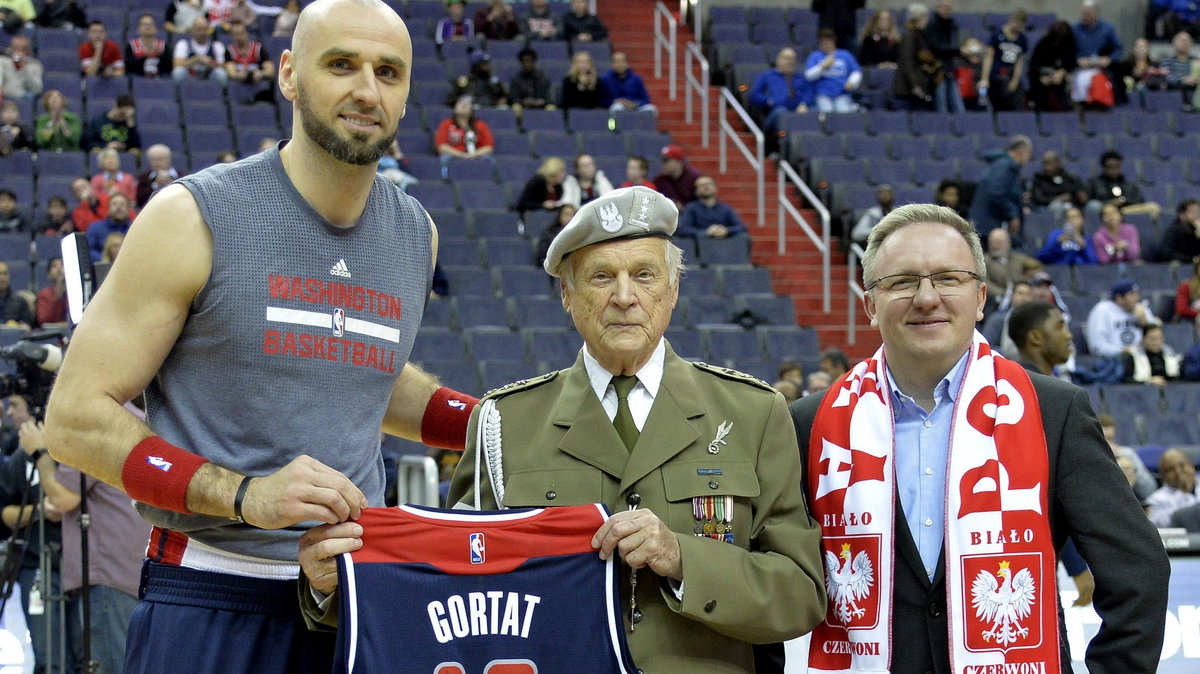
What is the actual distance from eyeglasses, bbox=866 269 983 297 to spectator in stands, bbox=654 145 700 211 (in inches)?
392

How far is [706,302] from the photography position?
11.8 m

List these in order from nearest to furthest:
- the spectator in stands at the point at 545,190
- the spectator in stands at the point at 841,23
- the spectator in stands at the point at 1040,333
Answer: the spectator in stands at the point at 1040,333 → the spectator in stands at the point at 545,190 → the spectator in stands at the point at 841,23

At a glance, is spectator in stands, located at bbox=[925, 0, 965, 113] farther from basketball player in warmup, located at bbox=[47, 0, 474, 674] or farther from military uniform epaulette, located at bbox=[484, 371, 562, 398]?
basketball player in warmup, located at bbox=[47, 0, 474, 674]

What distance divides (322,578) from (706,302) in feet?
30.6

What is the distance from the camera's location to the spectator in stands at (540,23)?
15.8 m

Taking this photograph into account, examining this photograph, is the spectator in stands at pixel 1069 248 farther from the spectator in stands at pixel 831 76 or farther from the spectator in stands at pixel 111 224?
the spectator in stands at pixel 111 224

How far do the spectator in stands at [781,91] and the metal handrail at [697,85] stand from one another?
0.57 m

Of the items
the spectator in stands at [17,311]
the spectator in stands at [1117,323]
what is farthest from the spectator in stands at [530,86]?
the spectator in stands at [1117,323]

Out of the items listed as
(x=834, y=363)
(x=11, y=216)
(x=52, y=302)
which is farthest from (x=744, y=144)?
(x=52, y=302)

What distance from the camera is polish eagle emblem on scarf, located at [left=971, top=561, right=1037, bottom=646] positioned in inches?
114

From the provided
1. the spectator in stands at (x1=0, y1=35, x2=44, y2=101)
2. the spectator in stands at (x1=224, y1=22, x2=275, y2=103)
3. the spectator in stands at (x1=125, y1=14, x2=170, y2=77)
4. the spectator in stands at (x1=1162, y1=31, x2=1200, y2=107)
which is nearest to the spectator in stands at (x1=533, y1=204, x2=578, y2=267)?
the spectator in stands at (x1=224, y1=22, x2=275, y2=103)

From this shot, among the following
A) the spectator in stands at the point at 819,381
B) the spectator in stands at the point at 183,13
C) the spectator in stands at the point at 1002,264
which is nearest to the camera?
the spectator in stands at the point at 819,381

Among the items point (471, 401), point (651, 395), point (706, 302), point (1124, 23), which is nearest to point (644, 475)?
point (651, 395)

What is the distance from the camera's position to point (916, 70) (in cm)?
1562
